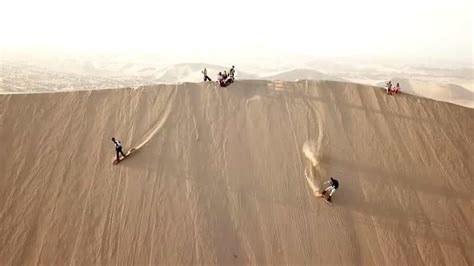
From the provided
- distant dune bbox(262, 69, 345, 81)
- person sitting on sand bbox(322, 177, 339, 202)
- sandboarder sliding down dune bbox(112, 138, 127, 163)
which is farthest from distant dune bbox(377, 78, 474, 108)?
sandboarder sliding down dune bbox(112, 138, 127, 163)

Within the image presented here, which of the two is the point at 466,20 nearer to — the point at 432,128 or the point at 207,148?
the point at 432,128

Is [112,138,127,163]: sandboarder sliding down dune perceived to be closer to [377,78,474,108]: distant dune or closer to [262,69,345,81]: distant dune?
[262,69,345,81]: distant dune

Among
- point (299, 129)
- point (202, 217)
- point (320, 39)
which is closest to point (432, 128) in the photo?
point (299, 129)

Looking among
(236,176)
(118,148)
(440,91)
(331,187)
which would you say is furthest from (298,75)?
(118,148)

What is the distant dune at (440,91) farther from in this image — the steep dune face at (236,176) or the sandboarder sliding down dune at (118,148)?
the sandboarder sliding down dune at (118,148)

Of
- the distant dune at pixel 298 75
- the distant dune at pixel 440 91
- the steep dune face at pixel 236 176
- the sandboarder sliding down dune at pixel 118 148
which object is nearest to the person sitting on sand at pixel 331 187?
the steep dune face at pixel 236 176
